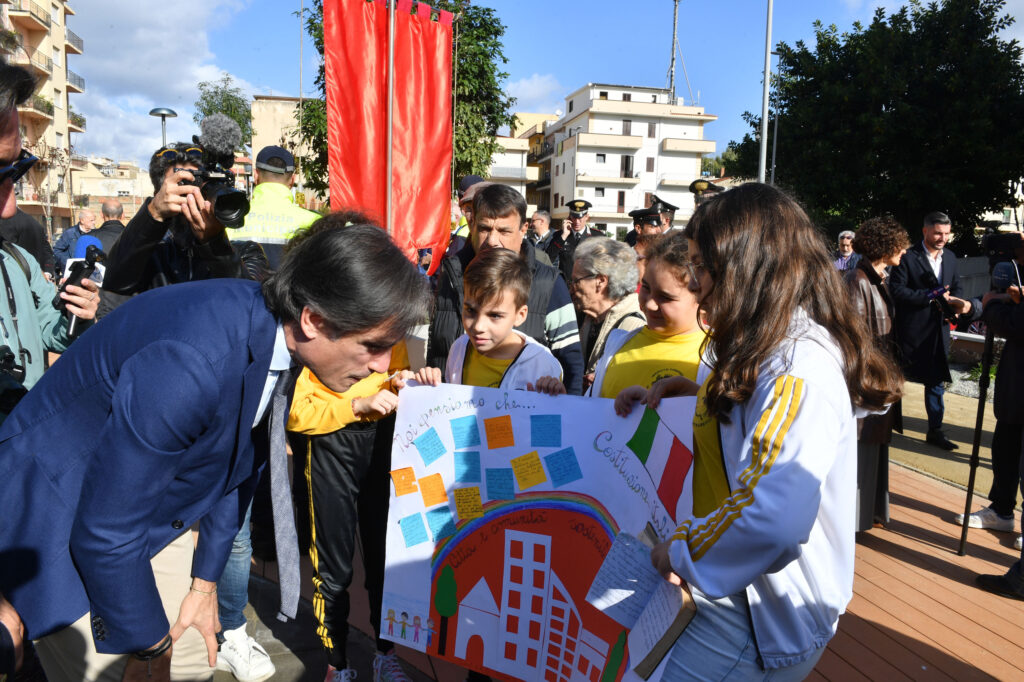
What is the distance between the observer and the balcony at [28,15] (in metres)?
37.3

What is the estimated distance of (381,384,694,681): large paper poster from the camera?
2016 millimetres

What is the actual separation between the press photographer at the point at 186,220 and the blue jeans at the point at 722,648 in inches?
81.3

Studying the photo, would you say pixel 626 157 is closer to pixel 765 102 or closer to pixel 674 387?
pixel 765 102

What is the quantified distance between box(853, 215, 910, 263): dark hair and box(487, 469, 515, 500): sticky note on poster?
3.48 m

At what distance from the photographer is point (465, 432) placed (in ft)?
8.00

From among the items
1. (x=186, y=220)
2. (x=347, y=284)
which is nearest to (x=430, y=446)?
(x=347, y=284)

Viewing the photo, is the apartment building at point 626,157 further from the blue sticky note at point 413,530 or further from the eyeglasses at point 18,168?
A: the eyeglasses at point 18,168

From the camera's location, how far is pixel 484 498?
237 centimetres

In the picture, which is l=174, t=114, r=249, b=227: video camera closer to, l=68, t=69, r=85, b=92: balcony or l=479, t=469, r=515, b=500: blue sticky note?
l=479, t=469, r=515, b=500: blue sticky note

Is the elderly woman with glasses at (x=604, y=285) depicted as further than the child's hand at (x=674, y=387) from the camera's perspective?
Yes

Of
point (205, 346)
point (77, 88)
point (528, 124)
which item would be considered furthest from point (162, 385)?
point (528, 124)

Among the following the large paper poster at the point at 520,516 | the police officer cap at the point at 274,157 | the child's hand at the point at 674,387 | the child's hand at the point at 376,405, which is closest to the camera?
the large paper poster at the point at 520,516

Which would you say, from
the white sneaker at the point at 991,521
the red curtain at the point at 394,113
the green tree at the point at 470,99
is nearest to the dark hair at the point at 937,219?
the white sneaker at the point at 991,521

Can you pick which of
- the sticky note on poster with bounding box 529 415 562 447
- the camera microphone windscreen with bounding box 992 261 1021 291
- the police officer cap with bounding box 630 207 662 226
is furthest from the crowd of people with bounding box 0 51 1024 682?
the police officer cap with bounding box 630 207 662 226
